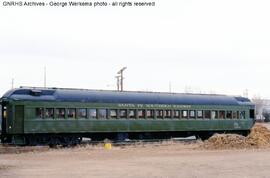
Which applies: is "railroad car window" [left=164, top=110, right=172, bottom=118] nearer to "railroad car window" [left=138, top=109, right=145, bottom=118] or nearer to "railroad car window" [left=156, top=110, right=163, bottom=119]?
"railroad car window" [left=156, top=110, right=163, bottom=119]

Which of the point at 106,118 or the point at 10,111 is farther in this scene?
the point at 106,118

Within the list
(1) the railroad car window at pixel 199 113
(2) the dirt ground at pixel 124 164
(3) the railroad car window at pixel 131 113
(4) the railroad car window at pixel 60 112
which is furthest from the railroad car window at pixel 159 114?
(4) the railroad car window at pixel 60 112

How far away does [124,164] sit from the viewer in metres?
20.4

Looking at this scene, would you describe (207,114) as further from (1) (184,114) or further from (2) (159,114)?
(2) (159,114)

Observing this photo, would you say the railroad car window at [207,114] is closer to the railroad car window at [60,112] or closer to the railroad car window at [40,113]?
the railroad car window at [60,112]

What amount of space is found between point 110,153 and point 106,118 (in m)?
5.84

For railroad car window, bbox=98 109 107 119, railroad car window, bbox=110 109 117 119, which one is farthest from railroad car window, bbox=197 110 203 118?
railroad car window, bbox=98 109 107 119

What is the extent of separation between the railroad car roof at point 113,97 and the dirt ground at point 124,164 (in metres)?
3.18

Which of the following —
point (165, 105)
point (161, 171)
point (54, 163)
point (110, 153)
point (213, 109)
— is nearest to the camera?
point (161, 171)

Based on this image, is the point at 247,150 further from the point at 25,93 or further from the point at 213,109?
the point at 25,93

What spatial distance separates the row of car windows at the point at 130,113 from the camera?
29.7 m

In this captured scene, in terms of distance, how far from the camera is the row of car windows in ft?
97.3

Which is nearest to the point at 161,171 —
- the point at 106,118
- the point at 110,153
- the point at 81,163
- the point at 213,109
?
the point at 81,163

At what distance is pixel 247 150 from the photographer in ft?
93.3
